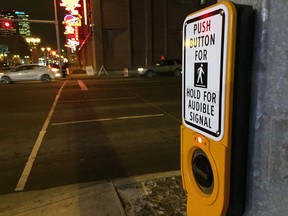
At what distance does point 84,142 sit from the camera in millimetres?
6922

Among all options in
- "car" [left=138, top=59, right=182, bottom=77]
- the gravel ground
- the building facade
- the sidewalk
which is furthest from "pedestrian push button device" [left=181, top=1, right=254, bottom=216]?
the building facade

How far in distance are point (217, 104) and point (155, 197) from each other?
253 cm

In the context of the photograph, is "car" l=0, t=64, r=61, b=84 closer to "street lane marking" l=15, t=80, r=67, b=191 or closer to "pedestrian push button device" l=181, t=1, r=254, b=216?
"street lane marking" l=15, t=80, r=67, b=191

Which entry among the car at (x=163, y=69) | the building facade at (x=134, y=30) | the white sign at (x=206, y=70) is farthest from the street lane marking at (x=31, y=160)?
the building facade at (x=134, y=30)

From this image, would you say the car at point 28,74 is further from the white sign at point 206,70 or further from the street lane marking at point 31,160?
the white sign at point 206,70

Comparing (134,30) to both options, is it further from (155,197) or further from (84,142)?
(155,197)

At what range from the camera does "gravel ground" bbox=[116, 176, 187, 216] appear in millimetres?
3477

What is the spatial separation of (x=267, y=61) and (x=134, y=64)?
108ft

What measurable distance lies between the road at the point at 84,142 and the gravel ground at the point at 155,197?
0.83 metres

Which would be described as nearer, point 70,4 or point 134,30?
point 134,30

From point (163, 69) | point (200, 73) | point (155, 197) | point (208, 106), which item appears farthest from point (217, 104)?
point (163, 69)

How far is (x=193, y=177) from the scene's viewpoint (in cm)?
189

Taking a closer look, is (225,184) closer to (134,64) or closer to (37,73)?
(37,73)

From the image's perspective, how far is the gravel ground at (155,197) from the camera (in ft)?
11.4
